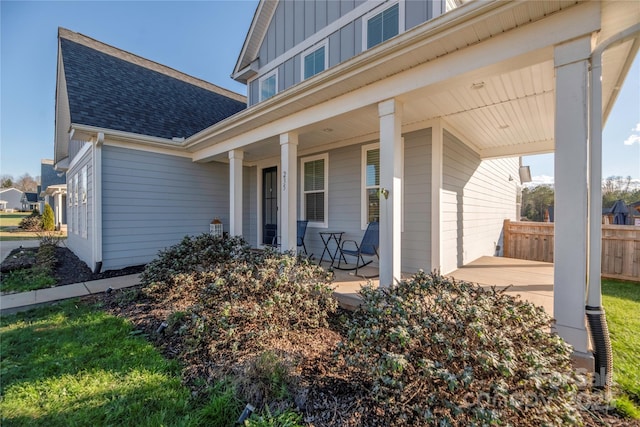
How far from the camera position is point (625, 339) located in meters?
2.69

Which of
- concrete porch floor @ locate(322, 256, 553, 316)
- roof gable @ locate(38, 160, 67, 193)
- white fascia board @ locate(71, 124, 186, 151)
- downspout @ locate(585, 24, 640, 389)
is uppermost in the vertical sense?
roof gable @ locate(38, 160, 67, 193)

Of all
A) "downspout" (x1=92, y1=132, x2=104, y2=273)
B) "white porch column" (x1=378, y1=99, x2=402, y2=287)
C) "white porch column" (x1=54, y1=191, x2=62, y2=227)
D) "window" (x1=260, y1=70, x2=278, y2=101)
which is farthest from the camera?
"white porch column" (x1=54, y1=191, x2=62, y2=227)

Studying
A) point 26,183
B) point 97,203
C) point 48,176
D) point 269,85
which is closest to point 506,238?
point 269,85

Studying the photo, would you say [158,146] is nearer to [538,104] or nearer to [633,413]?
[538,104]

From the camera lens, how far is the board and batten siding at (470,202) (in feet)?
15.6

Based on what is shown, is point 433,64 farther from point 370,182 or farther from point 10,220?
point 10,220

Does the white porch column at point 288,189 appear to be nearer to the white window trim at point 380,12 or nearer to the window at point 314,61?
the white window trim at point 380,12

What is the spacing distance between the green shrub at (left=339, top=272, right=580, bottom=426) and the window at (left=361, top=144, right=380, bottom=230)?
10.4ft

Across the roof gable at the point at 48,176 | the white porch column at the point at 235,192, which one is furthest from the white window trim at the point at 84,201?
the roof gable at the point at 48,176

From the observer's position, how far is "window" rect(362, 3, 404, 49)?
4.43 metres

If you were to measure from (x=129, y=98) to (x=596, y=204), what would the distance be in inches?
359

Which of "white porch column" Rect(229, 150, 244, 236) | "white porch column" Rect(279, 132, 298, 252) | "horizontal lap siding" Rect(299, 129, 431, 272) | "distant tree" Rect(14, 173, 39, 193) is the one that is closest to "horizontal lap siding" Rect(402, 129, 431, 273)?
"horizontal lap siding" Rect(299, 129, 431, 272)

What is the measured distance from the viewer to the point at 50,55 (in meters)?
8.64

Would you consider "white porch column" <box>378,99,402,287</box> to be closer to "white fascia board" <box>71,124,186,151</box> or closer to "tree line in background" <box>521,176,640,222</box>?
"white fascia board" <box>71,124,186,151</box>
